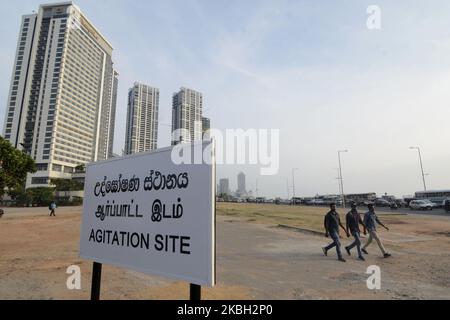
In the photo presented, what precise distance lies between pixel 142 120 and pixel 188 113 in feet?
96.6

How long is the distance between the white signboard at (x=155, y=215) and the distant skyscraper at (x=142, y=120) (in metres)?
40.7

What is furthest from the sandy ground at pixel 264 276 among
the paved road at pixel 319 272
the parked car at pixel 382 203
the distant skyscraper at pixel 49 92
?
the distant skyscraper at pixel 49 92

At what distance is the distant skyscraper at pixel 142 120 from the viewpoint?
2034 inches

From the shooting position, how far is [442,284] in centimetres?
646

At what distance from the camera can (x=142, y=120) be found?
6312 cm

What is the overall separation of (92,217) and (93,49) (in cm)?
14947

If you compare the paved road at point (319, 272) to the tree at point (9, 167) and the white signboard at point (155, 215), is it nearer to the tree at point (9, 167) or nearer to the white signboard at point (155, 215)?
the white signboard at point (155, 215)

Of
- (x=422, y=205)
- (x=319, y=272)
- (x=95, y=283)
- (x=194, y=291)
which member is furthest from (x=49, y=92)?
(x=194, y=291)

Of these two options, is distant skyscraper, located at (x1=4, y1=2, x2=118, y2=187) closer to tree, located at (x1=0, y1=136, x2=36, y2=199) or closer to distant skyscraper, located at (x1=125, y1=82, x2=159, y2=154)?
distant skyscraper, located at (x1=125, y1=82, x2=159, y2=154)

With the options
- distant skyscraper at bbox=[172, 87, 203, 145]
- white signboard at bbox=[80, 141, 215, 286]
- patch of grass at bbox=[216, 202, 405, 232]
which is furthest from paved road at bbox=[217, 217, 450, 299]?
distant skyscraper at bbox=[172, 87, 203, 145]

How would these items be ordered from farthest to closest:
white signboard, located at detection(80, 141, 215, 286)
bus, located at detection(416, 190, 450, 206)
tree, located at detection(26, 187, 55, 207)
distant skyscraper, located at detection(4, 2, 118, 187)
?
1. distant skyscraper, located at detection(4, 2, 118, 187)
2. tree, located at detection(26, 187, 55, 207)
3. bus, located at detection(416, 190, 450, 206)
4. white signboard, located at detection(80, 141, 215, 286)

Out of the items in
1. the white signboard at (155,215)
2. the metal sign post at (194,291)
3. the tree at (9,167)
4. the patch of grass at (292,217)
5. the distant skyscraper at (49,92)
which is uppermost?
the distant skyscraper at (49,92)

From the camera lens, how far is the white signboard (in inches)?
92.8

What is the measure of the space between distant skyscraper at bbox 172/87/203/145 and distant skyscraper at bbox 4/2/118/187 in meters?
82.2
